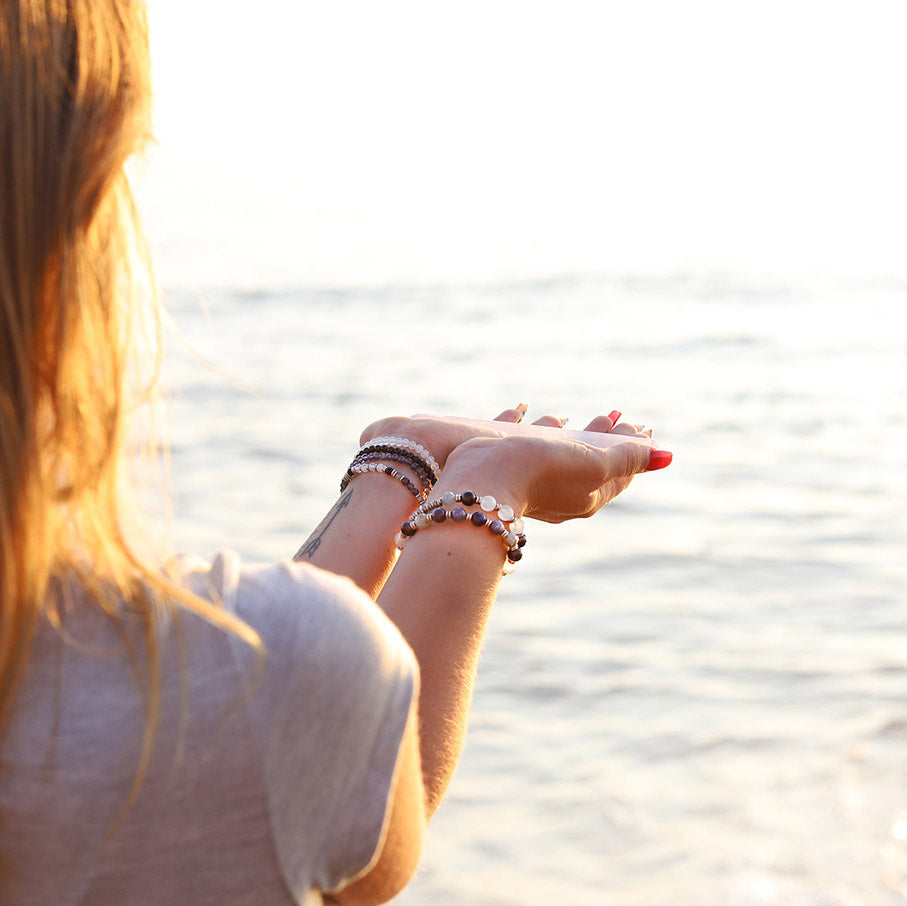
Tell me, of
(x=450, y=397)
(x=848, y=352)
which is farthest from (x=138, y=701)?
(x=848, y=352)

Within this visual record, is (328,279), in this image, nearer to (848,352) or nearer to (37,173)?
(848,352)

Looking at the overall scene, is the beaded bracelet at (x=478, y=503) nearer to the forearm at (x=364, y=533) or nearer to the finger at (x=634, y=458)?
the forearm at (x=364, y=533)

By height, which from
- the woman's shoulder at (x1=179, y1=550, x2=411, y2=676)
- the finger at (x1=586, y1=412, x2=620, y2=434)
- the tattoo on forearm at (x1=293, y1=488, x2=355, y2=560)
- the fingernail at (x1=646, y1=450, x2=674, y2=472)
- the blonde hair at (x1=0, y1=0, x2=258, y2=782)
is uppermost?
the blonde hair at (x1=0, y1=0, x2=258, y2=782)

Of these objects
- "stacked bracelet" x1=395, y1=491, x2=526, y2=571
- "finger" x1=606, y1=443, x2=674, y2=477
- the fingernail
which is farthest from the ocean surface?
the fingernail

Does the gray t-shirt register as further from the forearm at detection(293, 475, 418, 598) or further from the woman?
the forearm at detection(293, 475, 418, 598)

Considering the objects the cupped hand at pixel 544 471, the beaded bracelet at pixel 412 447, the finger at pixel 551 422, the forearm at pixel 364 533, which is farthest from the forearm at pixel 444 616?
the finger at pixel 551 422

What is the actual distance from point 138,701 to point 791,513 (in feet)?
23.1

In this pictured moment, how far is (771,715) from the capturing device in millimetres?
4887

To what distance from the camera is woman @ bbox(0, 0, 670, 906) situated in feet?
2.85

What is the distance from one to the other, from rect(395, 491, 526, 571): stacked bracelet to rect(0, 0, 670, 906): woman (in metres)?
0.47

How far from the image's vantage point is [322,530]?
1.76m

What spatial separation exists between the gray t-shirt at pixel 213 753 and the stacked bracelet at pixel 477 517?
483 mm

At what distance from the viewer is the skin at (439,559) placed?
1.03 m

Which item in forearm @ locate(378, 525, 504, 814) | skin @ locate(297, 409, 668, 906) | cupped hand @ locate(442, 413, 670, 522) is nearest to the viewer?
skin @ locate(297, 409, 668, 906)
